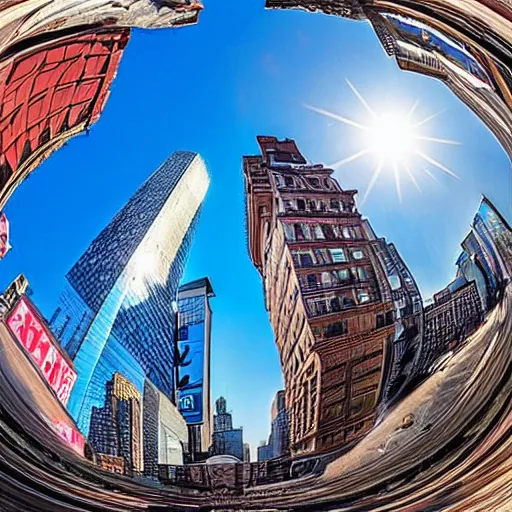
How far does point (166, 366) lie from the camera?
304 inches

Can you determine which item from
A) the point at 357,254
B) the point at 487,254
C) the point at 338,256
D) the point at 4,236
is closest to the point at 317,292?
the point at 338,256

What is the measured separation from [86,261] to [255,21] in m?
3.21

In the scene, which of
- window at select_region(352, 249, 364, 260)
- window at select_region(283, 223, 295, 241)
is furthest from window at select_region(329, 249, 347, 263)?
window at select_region(283, 223, 295, 241)

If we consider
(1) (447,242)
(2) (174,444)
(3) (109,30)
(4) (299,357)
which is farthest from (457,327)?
(3) (109,30)

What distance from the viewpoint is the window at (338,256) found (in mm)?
7609

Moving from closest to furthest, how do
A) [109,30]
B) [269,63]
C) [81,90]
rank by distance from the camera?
1. [109,30]
2. [81,90]
3. [269,63]

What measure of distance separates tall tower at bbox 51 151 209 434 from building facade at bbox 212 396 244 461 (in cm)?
66

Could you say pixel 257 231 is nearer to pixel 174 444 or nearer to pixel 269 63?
pixel 269 63

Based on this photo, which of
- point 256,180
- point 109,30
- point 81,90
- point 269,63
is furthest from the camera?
point 256,180

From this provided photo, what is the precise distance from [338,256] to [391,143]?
1.46m

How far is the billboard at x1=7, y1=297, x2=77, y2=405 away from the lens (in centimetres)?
630

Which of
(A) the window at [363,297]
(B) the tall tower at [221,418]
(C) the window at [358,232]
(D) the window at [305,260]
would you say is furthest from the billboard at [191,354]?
(C) the window at [358,232]

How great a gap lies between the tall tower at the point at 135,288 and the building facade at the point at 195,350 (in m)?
0.22

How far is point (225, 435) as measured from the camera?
7.21 metres
